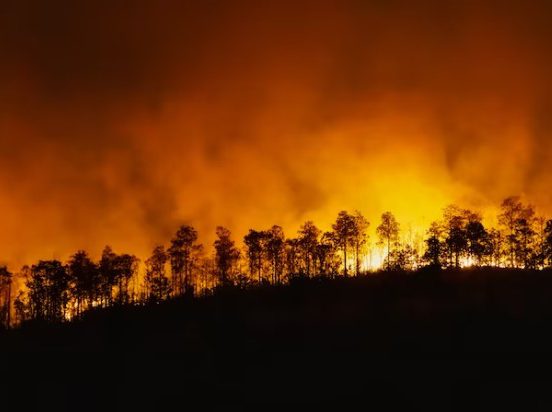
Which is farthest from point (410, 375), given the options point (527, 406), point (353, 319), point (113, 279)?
point (113, 279)

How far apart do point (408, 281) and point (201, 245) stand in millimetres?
55738

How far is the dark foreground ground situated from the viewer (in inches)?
517

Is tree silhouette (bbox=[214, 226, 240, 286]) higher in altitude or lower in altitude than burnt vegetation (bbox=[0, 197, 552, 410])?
higher

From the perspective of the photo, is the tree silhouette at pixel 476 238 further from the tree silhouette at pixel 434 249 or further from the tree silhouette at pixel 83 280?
the tree silhouette at pixel 83 280

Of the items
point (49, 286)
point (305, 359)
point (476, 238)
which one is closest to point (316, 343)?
point (305, 359)

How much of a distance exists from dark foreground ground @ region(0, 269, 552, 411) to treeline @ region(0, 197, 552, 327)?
160ft

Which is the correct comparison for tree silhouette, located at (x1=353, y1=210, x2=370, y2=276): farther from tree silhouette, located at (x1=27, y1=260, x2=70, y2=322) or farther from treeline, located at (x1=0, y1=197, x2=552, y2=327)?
tree silhouette, located at (x1=27, y1=260, x2=70, y2=322)

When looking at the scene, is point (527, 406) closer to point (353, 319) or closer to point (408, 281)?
point (353, 319)

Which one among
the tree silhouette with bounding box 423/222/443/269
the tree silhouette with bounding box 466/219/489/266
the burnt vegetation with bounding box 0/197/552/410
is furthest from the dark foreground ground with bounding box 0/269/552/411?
the tree silhouette with bounding box 466/219/489/266

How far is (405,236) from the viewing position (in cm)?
8525

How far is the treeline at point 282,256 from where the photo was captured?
72938 mm

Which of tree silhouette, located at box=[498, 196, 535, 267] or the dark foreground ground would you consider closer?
the dark foreground ground

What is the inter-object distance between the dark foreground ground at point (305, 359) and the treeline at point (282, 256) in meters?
48.7

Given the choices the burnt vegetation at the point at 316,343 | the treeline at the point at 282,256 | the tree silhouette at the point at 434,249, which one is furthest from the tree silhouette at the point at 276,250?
the burnt vegetation at the point at 316,343
